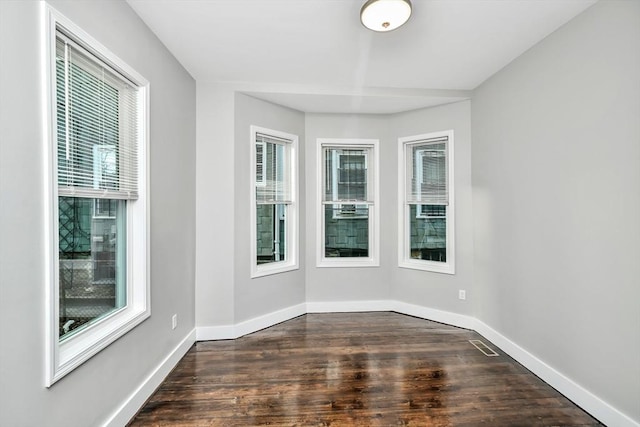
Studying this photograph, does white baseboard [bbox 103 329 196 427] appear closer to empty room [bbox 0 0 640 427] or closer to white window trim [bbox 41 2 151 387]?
empty room [bbox 0 0 640 427]

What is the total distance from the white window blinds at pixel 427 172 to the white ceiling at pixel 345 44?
1.89 feet

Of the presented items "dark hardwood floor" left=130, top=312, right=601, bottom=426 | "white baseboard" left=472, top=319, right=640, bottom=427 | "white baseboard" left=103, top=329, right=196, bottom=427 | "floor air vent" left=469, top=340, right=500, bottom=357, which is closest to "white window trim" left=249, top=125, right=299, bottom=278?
"dark hardwood floor" left=130, top=312, right=601, bottom=426

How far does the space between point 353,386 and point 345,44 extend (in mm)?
2719

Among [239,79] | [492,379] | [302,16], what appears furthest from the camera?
[239,79]

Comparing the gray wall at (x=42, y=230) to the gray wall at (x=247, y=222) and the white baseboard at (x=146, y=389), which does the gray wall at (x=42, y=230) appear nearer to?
the white baseboard at (x=146, y=389)

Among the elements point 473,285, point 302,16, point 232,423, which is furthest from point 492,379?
point 302,16

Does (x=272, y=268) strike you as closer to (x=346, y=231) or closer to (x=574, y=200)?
(x=346, y=231)

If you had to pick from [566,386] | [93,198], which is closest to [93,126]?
[93,198]

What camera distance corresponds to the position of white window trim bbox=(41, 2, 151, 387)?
4.64 ft

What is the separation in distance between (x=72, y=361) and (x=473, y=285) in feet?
11.7

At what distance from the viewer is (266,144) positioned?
12.3 feet

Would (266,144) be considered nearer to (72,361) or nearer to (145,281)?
(145,281)

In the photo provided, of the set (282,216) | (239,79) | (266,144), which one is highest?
(239,79)

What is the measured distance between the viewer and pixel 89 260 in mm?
1868
